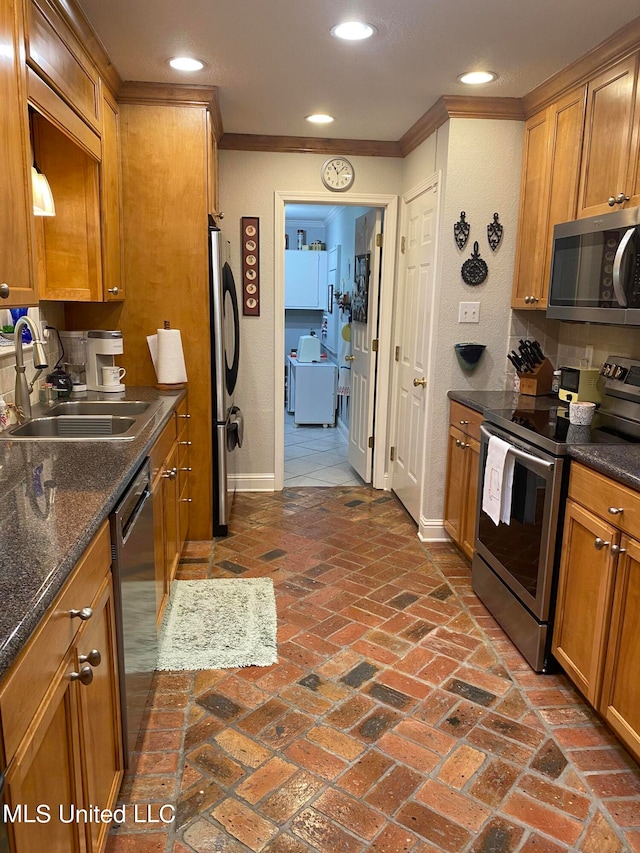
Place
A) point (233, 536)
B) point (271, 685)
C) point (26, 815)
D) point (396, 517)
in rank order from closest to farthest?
point (26, 815), point (271, 685), point (233, 536), point (396, 517)

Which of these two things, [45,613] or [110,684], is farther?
[110,684]

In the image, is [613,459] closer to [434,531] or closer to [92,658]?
[92,658]

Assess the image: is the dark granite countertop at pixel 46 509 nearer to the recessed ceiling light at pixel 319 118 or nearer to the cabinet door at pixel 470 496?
the cabinet door at pixel 470 496

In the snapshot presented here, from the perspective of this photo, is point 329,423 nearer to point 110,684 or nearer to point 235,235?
point 235,235

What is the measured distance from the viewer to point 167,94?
127 inches

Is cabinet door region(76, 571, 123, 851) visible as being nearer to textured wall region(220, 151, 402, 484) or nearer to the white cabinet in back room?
textured wall region(220, 151, 402, 484)

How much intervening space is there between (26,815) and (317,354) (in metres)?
6.43

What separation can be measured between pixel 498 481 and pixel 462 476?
0.72 m

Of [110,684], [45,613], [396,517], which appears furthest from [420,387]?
[45,613]

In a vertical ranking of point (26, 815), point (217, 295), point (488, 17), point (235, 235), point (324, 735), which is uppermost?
point (488, 17)

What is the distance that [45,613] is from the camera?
108 cm

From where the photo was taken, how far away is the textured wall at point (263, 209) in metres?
4.28

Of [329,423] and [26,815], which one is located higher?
[26,815]

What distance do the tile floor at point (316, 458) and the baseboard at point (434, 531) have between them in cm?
117
